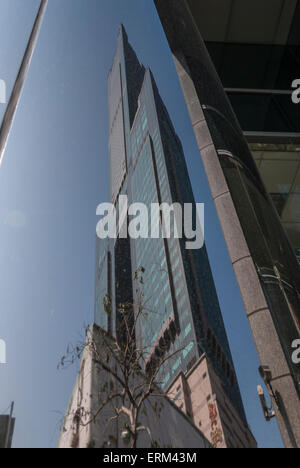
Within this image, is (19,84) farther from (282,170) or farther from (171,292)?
(282,170)

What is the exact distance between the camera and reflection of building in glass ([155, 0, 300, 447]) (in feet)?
4.49

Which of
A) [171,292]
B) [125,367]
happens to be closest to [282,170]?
[171,292]

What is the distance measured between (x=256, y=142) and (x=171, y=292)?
4241 millimetres

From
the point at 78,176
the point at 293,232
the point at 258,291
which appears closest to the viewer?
the point at 258,291

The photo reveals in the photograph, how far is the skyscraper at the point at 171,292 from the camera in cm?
111

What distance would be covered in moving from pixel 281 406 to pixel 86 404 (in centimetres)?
61

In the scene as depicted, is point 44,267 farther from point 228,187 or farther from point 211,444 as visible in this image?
point 228,187

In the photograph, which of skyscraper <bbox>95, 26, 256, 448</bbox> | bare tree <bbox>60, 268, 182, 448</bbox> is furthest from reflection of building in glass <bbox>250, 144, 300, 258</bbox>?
bare tree <bbox>60, 268, 182, 448</bbox>

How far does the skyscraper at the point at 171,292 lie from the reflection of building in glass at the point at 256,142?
0.17 m

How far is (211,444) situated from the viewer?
1.02 m

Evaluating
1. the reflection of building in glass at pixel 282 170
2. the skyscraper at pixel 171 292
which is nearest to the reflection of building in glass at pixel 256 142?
the reflection of building in glass at pixel 282 170

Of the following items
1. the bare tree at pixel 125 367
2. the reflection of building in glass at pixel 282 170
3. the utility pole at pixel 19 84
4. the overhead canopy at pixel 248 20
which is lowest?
the bare tree at pixel 125 367

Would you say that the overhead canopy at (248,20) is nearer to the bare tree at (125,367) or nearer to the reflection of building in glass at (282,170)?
the reflection of building in glass at (282,170)

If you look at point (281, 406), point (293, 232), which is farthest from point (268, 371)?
point (293, 232)
